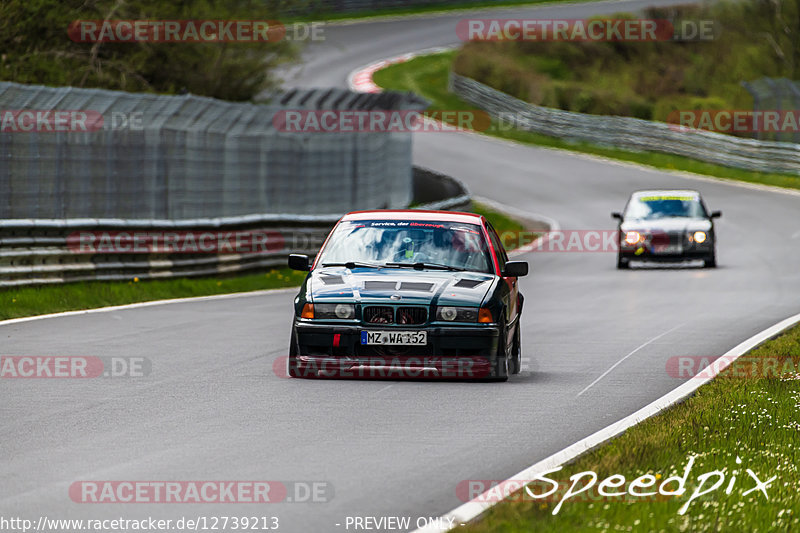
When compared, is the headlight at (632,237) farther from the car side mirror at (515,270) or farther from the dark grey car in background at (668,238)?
the car side mirror at (515,270)

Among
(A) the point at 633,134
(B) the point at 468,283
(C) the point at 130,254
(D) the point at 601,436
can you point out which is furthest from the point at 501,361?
(A) the point at 633,134

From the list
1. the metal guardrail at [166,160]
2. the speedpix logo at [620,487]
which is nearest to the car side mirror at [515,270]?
the speedpix logo at [620,487]

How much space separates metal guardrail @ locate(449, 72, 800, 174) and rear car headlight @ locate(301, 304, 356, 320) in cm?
3410

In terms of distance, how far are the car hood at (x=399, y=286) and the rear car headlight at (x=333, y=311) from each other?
0.06 metres

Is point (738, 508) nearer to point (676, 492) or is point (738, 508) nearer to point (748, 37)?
point (676, 492)

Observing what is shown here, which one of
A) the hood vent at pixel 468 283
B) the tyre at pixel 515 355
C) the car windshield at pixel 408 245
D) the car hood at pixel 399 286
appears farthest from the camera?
the tyre at pixel 515 355

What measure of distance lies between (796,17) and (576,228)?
2161cm

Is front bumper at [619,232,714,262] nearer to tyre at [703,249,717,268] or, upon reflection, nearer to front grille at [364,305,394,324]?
tyre at [703,249,717,268]

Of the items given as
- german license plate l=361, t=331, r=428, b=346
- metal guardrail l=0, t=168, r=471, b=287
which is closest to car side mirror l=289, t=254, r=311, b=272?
german license plate l=361, t=331, r=428, b=346

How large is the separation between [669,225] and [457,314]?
15911 mm

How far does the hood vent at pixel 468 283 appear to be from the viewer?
11766 millimetres

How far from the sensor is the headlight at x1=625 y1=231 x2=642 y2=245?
→ 26.6 metres

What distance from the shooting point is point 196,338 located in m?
15.1

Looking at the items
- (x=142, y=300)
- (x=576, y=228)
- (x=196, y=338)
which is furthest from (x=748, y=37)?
(x=196, y=338)
